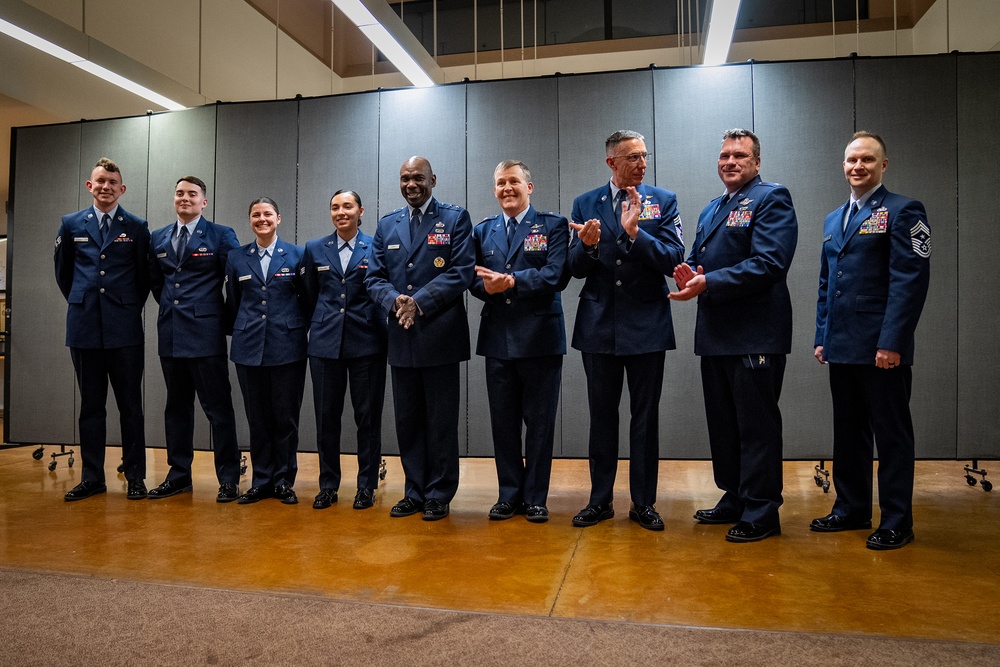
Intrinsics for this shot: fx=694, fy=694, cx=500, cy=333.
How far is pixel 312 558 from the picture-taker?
275 cm

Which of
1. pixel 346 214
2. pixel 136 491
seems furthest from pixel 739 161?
pixel 136 491

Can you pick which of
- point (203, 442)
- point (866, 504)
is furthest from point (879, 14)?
point (203, 442)

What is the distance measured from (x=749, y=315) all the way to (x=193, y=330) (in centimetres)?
292

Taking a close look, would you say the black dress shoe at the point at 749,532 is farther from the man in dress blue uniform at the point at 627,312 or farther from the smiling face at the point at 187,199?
the smiling face at the point at 187,199

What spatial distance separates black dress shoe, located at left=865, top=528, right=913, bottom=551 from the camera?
2840 mm

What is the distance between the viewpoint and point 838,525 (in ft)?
Answer: 10.3

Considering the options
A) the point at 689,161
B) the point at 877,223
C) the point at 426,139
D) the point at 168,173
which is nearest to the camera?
the point at 877,223

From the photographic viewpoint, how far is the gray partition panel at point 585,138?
481 centimetres

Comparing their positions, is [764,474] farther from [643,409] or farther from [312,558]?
[312,558]

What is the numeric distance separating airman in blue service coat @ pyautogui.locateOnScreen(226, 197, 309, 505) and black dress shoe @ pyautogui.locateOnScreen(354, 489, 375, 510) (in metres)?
0.37

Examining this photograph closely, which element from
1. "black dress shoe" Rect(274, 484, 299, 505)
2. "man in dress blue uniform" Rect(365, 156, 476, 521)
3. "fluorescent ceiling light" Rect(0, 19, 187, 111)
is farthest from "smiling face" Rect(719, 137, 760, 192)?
"fluorescent ceiling light" Rect(0, 19, 187, 111)

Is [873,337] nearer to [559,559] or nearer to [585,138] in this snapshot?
[559,559]

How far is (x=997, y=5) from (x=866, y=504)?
206 inches

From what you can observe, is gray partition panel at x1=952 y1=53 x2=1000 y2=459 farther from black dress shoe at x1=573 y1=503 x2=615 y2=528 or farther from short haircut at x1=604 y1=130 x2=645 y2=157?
black dress shoe at x1=573 y1=503 x2=615 y2=528
